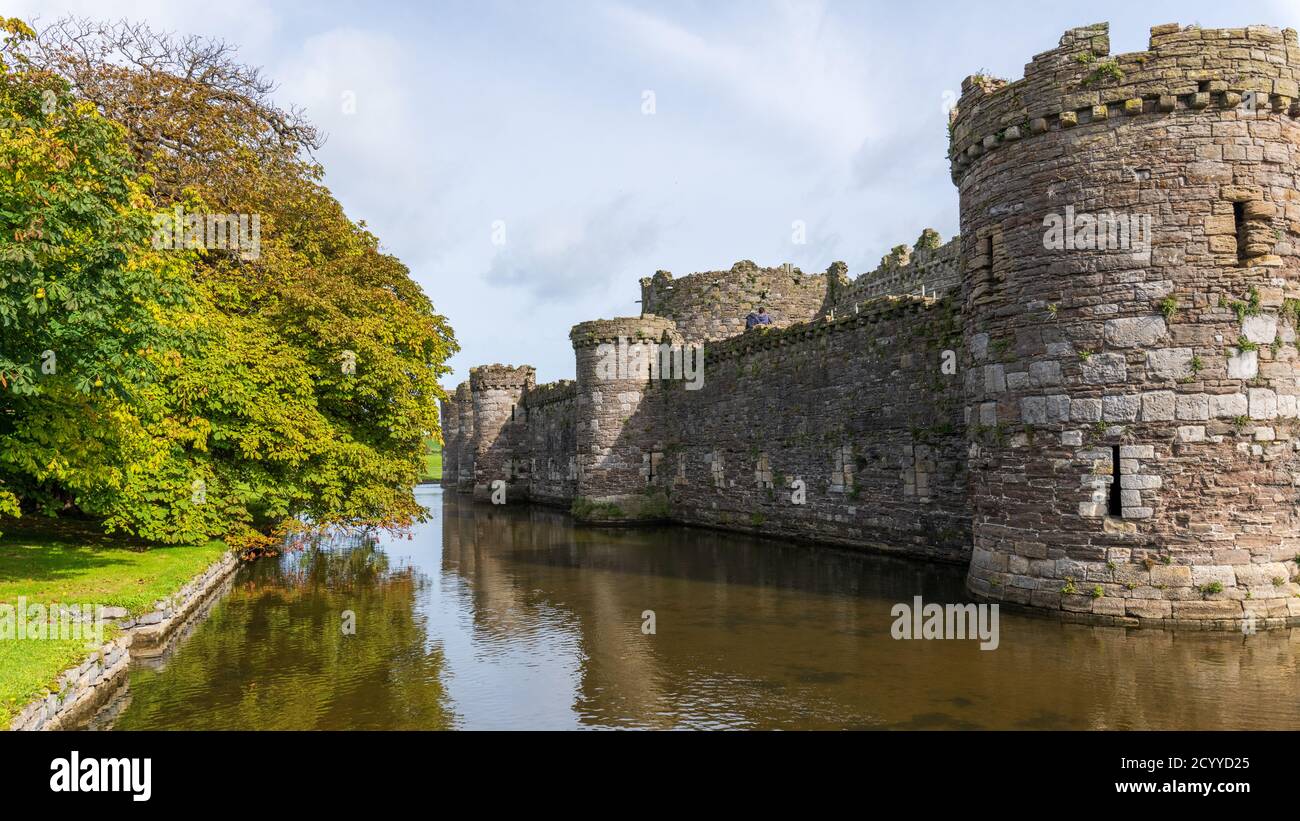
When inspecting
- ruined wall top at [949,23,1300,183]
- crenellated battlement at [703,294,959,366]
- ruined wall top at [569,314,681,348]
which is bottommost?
crenellated battlement at [703,294,959,366]

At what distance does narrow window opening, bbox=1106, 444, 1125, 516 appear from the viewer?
478 inches

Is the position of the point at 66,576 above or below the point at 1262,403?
below

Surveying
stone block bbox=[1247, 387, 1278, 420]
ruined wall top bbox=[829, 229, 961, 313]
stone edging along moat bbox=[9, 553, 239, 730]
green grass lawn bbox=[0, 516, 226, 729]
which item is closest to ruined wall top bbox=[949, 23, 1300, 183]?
stone block bbox=[1247, 387, 1278, 420]

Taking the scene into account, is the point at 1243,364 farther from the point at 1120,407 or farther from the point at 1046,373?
the point at 1046,373


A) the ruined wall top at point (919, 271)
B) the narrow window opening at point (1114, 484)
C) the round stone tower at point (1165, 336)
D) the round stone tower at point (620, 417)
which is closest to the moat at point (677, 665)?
the round stone tower at point (1165, 336)

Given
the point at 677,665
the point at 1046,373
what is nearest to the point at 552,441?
the point at 1046,373

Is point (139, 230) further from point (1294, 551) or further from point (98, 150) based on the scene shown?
point (1294, 551)

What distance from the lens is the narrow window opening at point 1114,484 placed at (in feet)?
39.9

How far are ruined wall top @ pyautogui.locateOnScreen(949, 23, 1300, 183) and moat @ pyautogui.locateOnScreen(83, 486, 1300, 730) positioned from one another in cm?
777

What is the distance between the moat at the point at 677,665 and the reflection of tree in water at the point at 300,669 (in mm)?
40

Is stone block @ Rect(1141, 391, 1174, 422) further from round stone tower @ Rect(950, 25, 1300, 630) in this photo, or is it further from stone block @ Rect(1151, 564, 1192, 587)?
stone block @ Rect(1151, 564, 1192, 587)

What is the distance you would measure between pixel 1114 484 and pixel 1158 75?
20.1 ft

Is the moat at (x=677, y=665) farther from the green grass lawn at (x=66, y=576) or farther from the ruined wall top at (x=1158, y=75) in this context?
the ruined wall top at (x=1158, y=75)

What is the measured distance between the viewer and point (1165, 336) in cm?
1198
